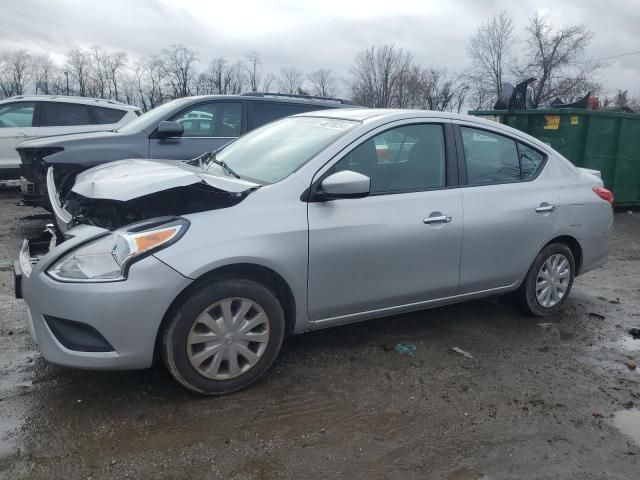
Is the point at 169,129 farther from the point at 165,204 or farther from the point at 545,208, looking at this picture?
the point at 545,208

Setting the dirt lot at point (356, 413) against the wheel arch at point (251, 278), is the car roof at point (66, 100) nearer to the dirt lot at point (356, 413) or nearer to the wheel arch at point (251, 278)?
the dirt lot at point (356, 413)

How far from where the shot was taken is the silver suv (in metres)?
9.52

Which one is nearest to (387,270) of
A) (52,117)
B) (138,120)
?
(138,120)

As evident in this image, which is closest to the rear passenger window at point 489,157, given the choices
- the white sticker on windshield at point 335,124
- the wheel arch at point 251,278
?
the white sticker on windshield at point 335,124

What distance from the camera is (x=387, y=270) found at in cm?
359

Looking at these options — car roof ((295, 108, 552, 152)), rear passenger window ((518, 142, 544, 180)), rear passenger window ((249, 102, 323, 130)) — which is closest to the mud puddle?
rear passenger window ((518, 142, 544, 180))

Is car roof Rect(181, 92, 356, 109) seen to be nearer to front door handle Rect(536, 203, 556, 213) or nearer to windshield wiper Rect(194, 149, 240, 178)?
windshield wiper Rect(194, 149, 240, 178)

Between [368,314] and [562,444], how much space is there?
1359 mm

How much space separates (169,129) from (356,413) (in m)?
4.20

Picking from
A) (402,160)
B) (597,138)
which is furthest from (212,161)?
(597,138)

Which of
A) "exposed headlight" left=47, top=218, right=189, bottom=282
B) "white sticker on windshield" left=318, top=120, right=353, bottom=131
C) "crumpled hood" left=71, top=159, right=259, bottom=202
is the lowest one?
"exposed headlight" left=47, top=218, right=189, bottom=282

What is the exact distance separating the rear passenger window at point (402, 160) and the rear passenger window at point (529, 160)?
869 mm

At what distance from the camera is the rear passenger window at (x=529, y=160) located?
14.5 ft

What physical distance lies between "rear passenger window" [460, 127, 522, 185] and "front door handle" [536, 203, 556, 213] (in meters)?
0.28
